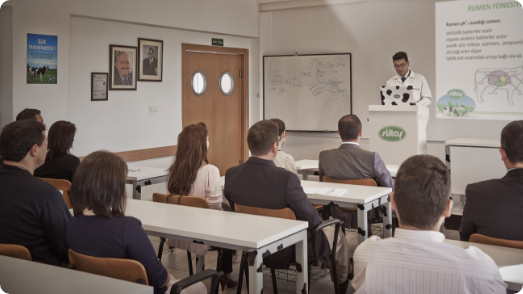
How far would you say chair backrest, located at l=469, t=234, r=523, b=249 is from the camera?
216 cm

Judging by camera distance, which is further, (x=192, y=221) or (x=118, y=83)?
(x=118, y=83)

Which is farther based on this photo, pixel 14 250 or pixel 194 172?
pixel 194 172

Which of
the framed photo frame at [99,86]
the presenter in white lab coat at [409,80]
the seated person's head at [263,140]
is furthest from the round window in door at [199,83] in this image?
the seated person's head at [263,140]

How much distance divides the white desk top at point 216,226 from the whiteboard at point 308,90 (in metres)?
5.41

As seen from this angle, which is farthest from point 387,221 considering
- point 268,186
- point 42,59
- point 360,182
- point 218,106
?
point 218,106

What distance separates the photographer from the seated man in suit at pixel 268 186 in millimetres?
2795

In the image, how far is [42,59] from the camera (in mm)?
5234

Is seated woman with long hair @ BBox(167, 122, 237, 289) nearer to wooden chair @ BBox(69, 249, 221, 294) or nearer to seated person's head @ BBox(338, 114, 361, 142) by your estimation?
seated person's head @ BBox(338, 114, 361, 142)

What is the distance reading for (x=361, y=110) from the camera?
25.7 ft

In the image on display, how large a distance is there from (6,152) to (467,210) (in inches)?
84.5

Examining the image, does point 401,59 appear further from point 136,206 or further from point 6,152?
point 6,152

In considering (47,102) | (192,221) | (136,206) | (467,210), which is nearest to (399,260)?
(467,210)

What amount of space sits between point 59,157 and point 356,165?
2240mm

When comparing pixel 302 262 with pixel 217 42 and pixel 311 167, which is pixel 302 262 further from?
pixel 217 42
